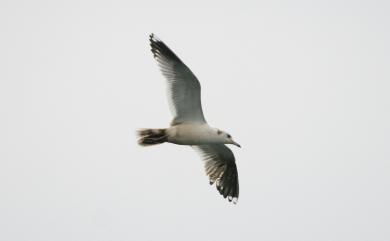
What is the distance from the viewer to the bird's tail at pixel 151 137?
1097 centimetres

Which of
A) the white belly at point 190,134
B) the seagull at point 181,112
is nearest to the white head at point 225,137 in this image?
the seagull at point 181,112

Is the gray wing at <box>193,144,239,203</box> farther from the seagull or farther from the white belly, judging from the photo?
the white belly

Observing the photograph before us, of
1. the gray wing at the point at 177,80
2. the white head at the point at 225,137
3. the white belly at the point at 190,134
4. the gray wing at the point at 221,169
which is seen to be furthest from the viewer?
the gray wing at the point at 221,169

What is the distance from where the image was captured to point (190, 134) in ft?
35.7

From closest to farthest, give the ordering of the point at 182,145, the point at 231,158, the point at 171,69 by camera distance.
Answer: the point at 171,69
the point at 182,145
the point at 231,158

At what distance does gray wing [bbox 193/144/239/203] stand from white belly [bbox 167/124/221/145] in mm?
1117

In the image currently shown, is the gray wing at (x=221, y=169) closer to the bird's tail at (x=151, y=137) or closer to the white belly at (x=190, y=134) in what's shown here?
the white belly at (x=190, y=134)

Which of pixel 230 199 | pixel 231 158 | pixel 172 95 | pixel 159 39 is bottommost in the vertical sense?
pixel 230 199

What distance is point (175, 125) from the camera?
11.1 meters

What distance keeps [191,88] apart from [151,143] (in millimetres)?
1269

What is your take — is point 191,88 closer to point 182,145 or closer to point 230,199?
point 182,145

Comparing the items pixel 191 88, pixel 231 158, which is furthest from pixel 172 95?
pixel 231 158

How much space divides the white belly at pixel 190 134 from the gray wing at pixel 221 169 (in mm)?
1117

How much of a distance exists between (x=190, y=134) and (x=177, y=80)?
1.00m
